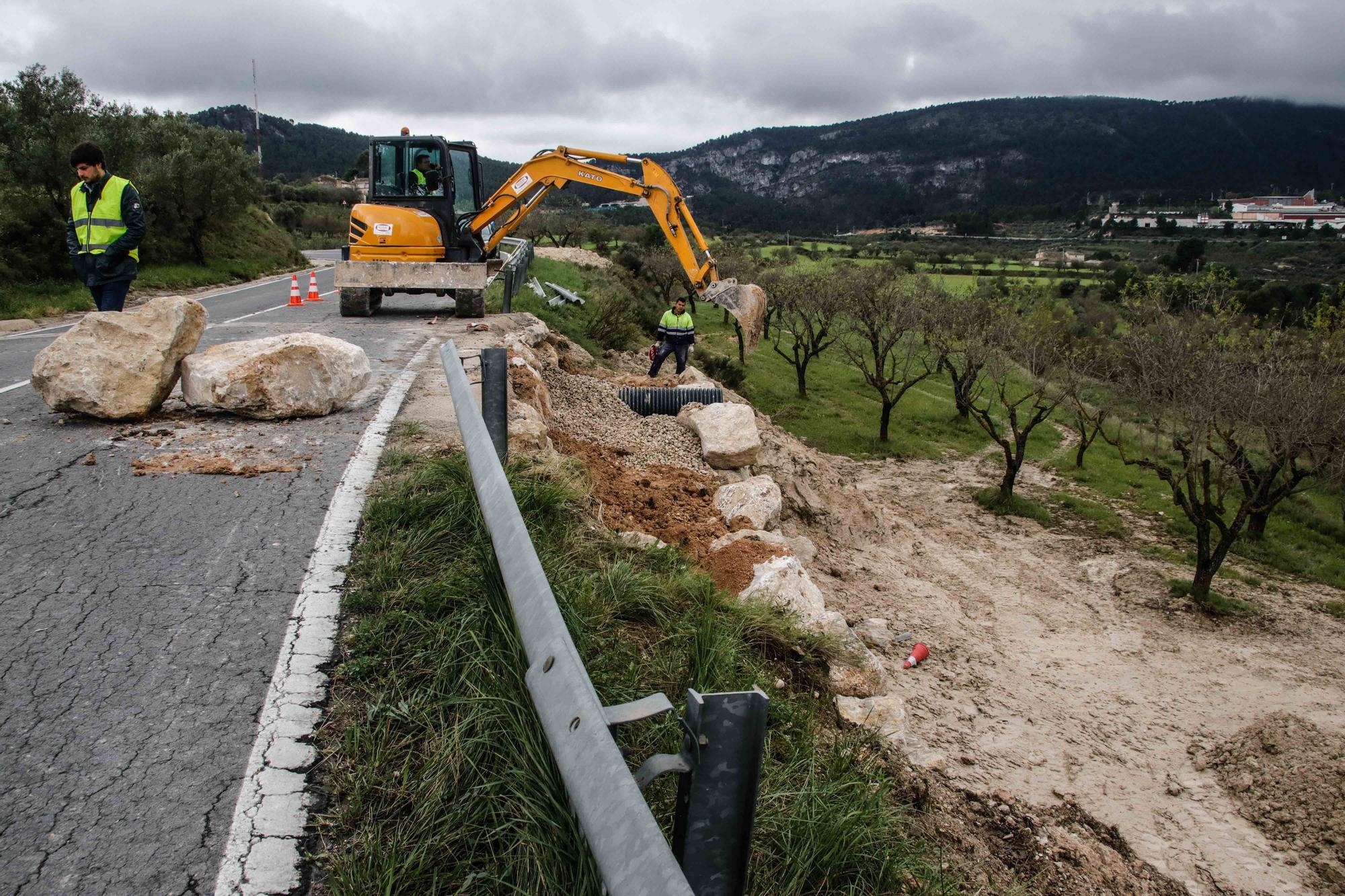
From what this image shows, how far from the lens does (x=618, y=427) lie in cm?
1052

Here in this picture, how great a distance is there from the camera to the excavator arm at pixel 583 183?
1547 centimetres

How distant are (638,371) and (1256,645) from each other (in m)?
13.4

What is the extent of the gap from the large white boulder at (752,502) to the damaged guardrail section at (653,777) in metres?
6.65

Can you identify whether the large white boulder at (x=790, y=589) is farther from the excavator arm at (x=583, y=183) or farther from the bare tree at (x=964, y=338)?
the bare tree at (x=964, y=338)

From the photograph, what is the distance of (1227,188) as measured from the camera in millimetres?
156500

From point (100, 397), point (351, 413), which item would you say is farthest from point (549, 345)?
point (100, 397)

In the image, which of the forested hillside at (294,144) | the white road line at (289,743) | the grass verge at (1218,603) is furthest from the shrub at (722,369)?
the forested hillside at (294,144)

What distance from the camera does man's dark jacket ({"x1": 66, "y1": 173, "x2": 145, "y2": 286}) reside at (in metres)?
7.12

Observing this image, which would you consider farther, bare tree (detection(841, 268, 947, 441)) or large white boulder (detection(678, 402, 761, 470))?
bare tree (detection(841, 268, 947, 441))

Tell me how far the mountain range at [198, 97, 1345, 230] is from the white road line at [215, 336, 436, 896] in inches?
5467

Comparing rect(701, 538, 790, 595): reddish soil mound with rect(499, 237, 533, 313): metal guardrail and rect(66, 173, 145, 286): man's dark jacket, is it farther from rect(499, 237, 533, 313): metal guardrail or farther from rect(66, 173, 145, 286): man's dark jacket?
rect(499, 237, 533, 313): metal guardrail

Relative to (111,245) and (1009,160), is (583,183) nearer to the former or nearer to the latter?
(111,245)

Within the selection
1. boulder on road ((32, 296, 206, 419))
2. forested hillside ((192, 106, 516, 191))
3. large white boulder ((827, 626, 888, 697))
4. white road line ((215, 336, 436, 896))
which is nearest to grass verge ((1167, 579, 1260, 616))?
large white boulder ((827, 626, 888, 697))

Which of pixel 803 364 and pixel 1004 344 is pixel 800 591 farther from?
pixel 803 364
